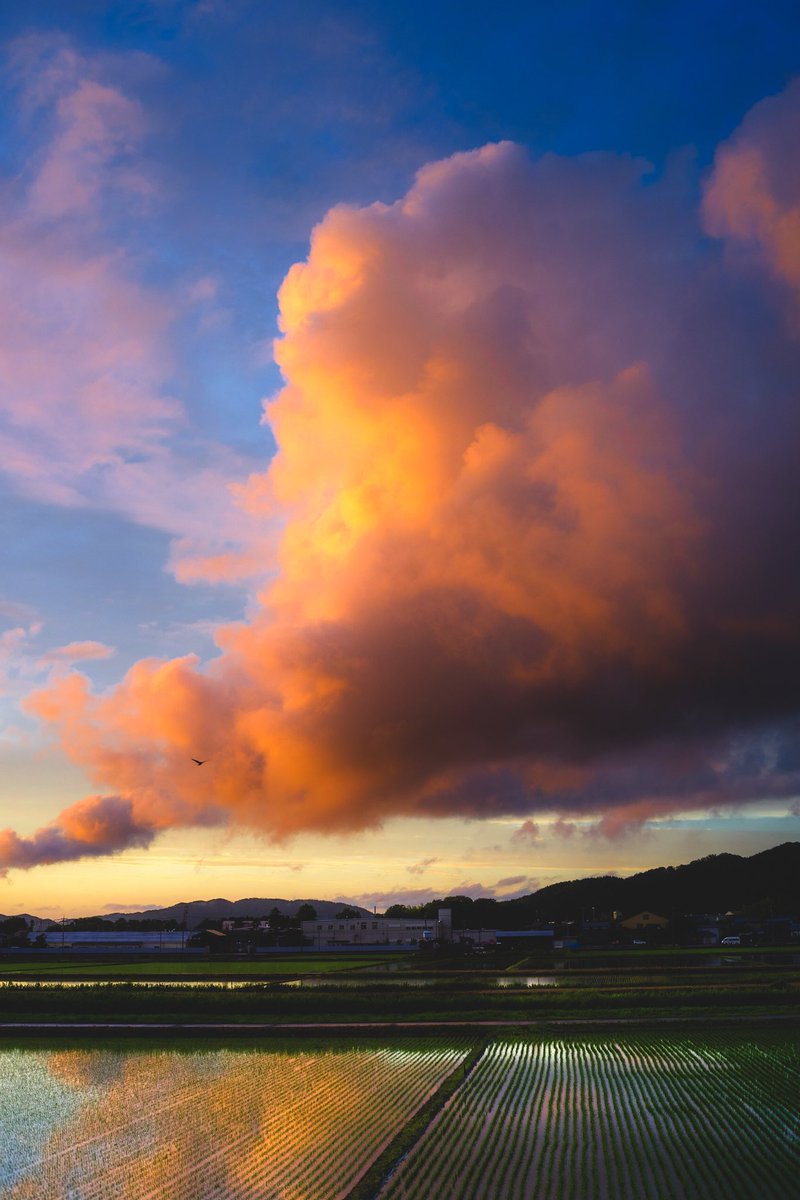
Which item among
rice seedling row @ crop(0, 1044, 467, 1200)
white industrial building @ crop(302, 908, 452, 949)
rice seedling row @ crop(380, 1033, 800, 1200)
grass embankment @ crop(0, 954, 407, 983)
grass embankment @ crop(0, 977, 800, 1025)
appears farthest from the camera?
white industrial building @ crop(302, 908, 452, 949)

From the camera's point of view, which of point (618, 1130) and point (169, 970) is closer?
point (618, 1130)

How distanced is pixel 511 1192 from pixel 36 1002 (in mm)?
39192

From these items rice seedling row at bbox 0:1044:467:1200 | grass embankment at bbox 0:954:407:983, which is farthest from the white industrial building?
rice seedling row at bbox 0:1044:467:1200

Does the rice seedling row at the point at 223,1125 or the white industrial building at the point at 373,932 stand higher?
the rice seedling row at the point at 223,1125

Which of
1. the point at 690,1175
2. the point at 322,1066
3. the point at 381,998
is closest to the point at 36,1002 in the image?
the point at 381,998

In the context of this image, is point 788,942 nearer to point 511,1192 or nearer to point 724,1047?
point 724,1047

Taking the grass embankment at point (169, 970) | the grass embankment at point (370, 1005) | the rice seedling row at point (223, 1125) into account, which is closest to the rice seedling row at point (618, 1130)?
the rice seedling row at point (223, 1125)

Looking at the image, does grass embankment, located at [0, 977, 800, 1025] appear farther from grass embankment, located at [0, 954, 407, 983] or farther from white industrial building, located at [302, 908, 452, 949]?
white industrial building, located at [302, 908, 452, 949]

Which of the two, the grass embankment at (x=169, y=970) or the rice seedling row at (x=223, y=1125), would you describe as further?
the grass embankment at (x=169, y=970)

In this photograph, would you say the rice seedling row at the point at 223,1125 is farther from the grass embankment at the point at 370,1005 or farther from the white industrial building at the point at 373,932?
the white industrial building at the point at 373,932

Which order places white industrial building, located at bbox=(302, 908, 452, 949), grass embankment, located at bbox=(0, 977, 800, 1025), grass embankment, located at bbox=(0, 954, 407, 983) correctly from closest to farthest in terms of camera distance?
grass embankment, located at bbox=(0, 977, 800, 1025) < grass embankment, located at bbox=(0, 954, 407, 983) < white industrial building, located at bbox=(302, 908, 452, 949)

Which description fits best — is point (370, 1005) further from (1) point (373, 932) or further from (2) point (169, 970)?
(1) point (373, 932)

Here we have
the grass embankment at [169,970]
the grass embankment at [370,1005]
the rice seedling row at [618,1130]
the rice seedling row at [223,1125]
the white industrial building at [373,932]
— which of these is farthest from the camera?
the white industrial building at [373,932]

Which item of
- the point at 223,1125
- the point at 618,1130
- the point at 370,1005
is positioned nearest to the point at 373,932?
the point at 370,1005
